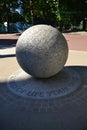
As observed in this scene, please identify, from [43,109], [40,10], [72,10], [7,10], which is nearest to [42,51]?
[43,109]

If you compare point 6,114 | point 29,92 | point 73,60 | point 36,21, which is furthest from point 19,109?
point 36,21

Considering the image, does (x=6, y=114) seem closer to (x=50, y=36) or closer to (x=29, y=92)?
(x=29, y=92)

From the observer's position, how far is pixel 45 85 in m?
7.87

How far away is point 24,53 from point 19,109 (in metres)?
1.85

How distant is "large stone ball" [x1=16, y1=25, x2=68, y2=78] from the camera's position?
753 centimetres

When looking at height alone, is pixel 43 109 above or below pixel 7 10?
below

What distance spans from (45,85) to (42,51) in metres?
1.13

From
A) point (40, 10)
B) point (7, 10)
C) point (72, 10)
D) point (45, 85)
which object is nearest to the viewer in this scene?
point (45, 85)

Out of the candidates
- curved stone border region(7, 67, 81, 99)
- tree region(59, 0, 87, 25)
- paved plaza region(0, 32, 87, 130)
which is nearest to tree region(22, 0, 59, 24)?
tree region(59, 0, 87, 25)

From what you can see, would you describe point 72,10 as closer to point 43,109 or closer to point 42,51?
point 42,51

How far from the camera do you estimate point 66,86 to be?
306 inches

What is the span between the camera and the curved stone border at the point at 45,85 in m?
7.47

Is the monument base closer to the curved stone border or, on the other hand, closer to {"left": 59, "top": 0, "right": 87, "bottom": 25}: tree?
the curved stone border

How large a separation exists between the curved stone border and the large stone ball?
32 cm
